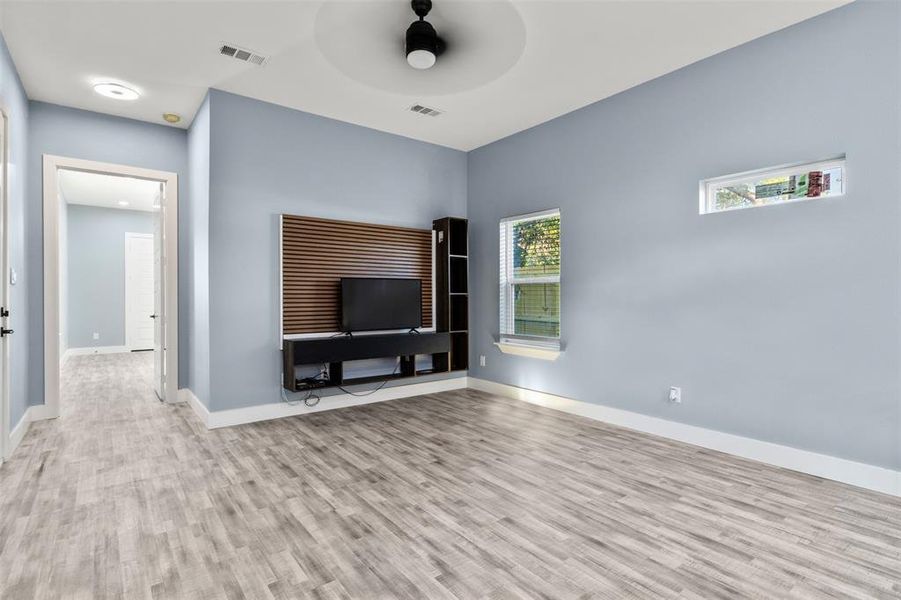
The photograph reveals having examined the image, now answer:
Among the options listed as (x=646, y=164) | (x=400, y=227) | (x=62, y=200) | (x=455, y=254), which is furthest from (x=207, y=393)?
(x=62, y=200)

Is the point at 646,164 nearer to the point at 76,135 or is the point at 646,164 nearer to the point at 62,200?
the point at 76,135

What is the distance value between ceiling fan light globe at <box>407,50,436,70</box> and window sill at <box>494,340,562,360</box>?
9.12 ft

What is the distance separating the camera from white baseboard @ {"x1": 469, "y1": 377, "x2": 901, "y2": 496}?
→ 2.57 metres

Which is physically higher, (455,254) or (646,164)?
(646,164)

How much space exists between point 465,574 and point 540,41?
3179 millimetres

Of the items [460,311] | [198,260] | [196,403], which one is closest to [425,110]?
[460,311]

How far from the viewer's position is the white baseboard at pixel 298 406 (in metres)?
3.85

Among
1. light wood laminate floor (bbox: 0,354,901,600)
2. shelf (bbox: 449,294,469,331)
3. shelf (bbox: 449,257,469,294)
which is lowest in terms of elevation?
light wood laminate floor (bbox: 0,354,901,600)

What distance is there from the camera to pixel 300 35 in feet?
9.88

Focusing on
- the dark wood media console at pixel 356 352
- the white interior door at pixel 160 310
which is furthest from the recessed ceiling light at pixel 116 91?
the dark wood media console at pixel 356 352

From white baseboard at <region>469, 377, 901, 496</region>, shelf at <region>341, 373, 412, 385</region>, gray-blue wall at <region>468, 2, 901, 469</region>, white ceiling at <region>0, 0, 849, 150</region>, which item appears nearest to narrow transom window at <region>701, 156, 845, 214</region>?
gray-blue wall at <region>468, 2, 901, 469</region>

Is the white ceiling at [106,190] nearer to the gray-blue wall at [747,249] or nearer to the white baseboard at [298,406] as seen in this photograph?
the white baseboard at [298,406]

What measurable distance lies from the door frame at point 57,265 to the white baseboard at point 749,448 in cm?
385

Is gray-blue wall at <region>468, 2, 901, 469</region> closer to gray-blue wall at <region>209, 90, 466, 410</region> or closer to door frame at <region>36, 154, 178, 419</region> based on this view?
gray-blue wall at <region>209, 90, 466, 410</region>
